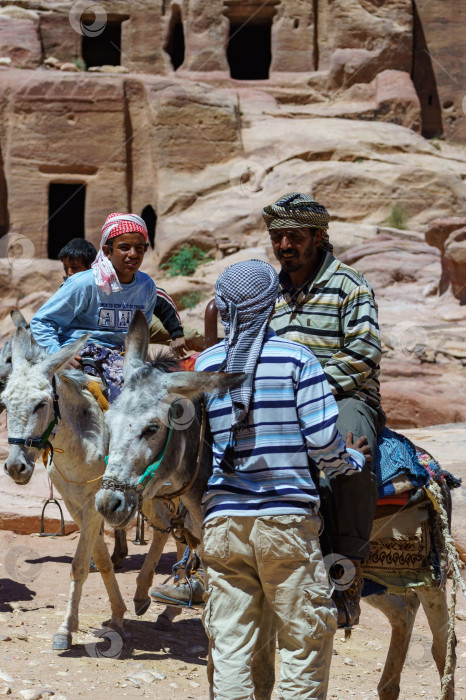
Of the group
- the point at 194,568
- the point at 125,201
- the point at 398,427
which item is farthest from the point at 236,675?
the point at 125,201

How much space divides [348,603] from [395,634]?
4.64ft

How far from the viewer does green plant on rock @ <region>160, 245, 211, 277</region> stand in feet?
68.5

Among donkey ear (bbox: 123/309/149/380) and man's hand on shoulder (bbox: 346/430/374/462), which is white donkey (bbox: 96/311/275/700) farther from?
man's hand on shoulder (bbox: 346/430/374/462)

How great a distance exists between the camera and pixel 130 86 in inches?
906

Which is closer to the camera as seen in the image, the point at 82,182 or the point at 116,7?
the point at 82,182

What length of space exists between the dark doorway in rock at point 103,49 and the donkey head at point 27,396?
25.3 meters

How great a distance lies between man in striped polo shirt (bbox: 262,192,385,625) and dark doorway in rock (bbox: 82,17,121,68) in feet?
87.0

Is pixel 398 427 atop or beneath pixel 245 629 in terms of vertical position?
beneath

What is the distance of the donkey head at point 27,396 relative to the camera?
5.53 meters

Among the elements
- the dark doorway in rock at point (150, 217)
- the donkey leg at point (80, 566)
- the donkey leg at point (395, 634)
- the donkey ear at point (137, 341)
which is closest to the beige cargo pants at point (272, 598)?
the donkey ear at point (137, 341)

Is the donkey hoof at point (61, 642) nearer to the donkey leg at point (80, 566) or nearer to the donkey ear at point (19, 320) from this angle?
the donkey leg at point (80, 566)

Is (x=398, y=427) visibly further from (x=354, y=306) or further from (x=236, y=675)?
(x=236, y=675)

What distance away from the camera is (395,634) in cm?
542

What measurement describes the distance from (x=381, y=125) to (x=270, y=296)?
2152 cm
